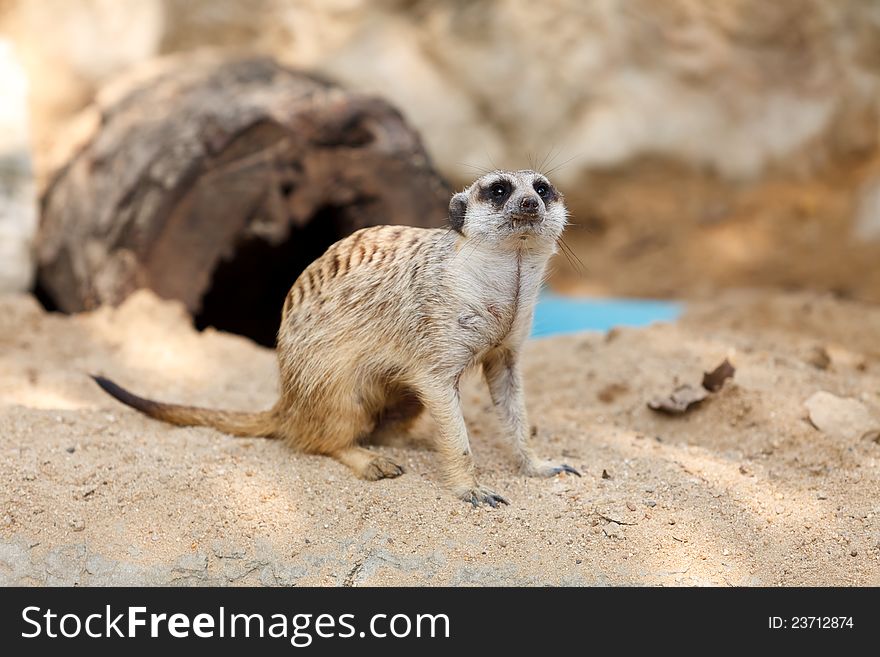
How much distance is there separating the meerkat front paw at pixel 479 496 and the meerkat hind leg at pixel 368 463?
0.21 meters

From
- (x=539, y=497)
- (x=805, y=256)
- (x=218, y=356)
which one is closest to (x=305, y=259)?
(x=218, y=356)

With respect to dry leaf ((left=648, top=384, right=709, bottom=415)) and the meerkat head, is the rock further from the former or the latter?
the meerkat head

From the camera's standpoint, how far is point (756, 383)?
3.27 metres

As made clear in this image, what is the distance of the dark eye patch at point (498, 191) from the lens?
95.8 inches

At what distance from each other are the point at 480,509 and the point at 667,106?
4.33 metres

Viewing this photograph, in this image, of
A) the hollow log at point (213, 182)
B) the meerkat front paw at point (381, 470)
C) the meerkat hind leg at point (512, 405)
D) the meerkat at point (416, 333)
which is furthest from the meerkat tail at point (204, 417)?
the hollow log at point (213, 182)

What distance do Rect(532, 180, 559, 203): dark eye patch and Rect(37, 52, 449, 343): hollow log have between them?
1.69 m

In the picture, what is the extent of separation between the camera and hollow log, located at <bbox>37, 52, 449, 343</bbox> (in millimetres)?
3924

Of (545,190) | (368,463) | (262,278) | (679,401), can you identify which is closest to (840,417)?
A: (679,401)

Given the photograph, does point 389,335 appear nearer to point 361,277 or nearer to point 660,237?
point 361,277

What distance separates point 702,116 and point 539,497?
13.9 feet

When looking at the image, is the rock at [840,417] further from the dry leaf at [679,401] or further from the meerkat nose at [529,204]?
the meerkat nose at [529,204]

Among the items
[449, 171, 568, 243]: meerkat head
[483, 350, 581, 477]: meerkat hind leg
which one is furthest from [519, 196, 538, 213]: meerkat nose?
[483, 350, 581, 477]: meerkat hind leg

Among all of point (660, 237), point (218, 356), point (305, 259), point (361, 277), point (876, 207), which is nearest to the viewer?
point (361, 277)
